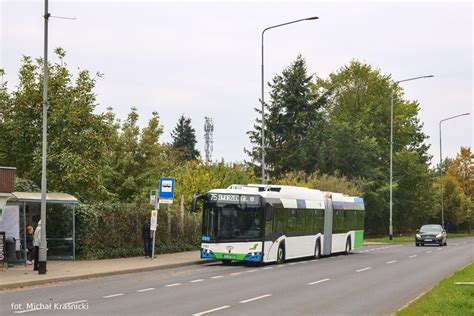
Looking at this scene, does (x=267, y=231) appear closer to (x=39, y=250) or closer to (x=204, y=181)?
(x=39, y=250)

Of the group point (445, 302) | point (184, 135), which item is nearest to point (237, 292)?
point (445, 302)

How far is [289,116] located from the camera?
75375 mm

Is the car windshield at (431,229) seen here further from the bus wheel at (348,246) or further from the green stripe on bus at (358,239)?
the bus wheel at (348,246)

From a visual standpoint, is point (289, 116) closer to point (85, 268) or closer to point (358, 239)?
point (358, 239)

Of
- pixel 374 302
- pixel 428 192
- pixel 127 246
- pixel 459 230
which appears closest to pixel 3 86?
pixel 127 246

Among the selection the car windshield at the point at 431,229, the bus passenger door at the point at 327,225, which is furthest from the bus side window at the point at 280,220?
the car windshield at the point at 431,229

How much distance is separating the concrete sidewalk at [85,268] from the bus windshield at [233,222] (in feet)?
5.52

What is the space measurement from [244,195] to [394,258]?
10169 millimetres

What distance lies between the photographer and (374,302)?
1703 cm

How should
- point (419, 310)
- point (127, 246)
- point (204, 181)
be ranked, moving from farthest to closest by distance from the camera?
1. point (204, 181)
2. point (127, 246)
3. point (419, 310)

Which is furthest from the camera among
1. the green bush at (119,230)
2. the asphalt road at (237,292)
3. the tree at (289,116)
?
the tree at (289,116)

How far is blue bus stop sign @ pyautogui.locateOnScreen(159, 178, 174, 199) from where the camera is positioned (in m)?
30.2

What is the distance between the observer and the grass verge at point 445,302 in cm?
1377

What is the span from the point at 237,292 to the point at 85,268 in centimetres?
786
